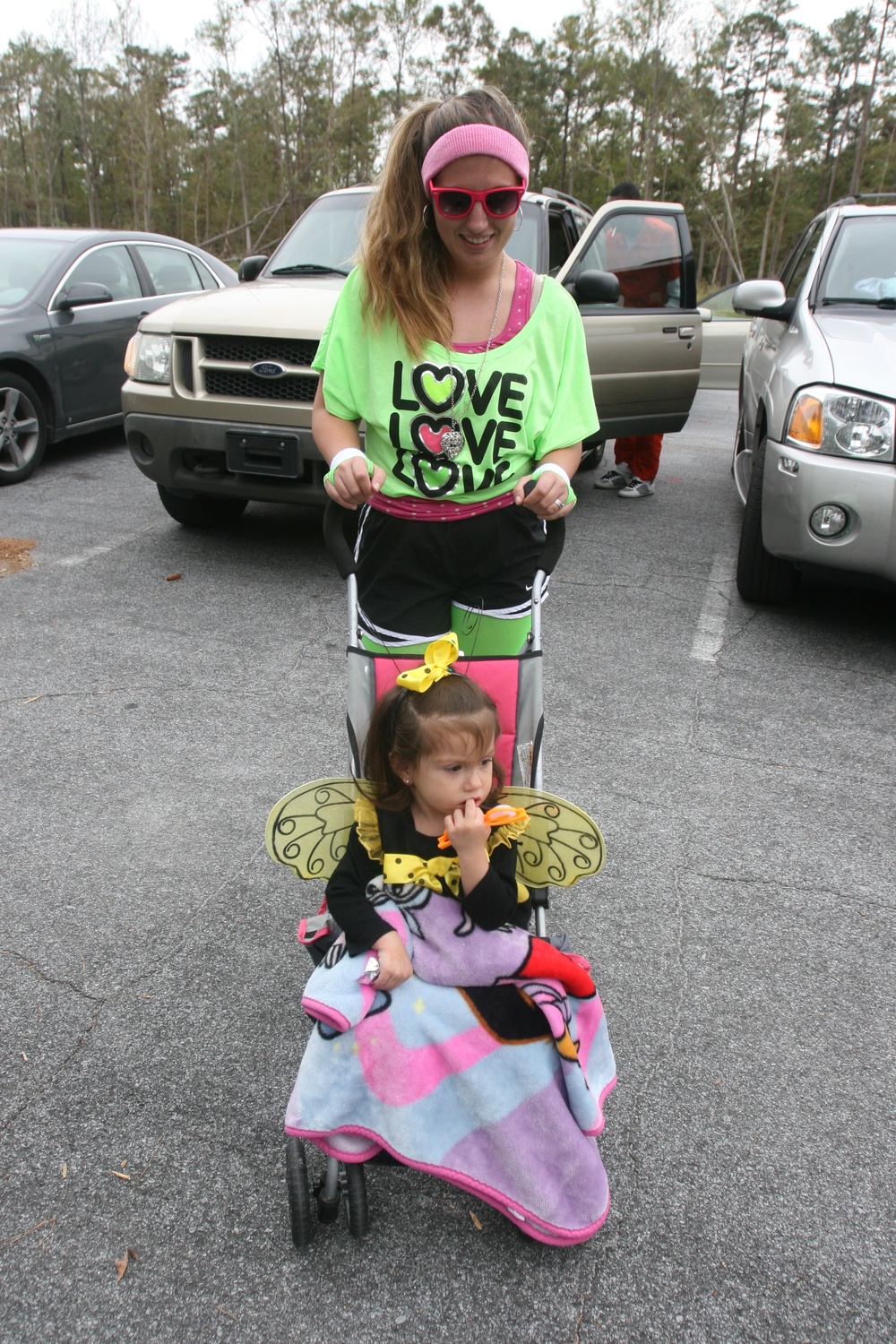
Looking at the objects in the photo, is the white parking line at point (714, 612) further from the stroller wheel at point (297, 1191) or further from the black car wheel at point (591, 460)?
the stroller wheel at point (297, 1191)

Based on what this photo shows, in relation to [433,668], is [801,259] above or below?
above

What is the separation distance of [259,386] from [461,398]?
3.55 m

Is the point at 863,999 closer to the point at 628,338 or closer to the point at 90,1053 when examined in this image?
the point at 90,1053

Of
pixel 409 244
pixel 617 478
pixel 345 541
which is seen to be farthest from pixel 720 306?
pixel 345 541

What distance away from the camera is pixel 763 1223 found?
1.95 m

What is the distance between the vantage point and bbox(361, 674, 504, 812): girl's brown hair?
187 cm

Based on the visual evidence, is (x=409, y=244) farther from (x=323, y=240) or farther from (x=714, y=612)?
(x=323, y=240)

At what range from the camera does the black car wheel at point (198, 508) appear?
6.13 meters

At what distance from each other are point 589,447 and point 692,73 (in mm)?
31121

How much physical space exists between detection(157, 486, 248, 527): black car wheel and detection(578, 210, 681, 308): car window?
2.89 m

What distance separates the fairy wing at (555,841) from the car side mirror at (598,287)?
Result: 4339mm

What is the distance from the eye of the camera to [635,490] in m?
7.55

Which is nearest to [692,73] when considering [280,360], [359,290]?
[280,360]

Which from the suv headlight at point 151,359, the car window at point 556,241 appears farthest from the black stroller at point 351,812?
the car window at point 556,241
